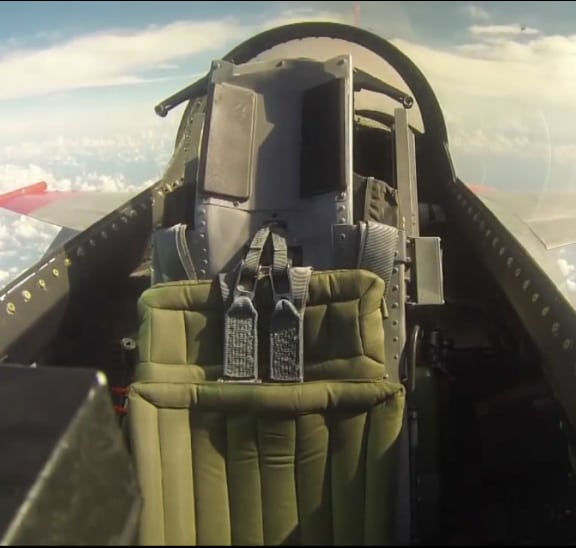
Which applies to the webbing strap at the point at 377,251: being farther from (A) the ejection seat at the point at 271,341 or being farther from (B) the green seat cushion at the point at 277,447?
(B) the green seat cushion at the point at 277,447

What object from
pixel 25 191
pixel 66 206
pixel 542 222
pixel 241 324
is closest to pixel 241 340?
pixel 241 324

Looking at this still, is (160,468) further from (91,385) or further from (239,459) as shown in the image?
(91,385)

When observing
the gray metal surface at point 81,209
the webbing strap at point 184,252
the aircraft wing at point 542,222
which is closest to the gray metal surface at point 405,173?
the aircraft wing at point 542,222

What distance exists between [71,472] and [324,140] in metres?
1.11

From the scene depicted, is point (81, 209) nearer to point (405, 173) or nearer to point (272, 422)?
point (405, 173)

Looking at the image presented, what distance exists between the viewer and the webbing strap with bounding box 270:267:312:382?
137 centimetres

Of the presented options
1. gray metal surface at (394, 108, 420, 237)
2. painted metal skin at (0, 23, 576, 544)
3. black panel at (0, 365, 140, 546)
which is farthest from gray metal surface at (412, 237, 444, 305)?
black panel at (0, 365, 140, 546)

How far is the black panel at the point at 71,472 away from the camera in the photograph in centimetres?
67

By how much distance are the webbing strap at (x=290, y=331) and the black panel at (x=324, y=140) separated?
282 millimetres

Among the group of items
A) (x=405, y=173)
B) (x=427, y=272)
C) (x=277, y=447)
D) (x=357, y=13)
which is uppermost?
(x=357, y=13)

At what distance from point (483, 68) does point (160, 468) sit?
3.33 feet

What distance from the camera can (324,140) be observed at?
1670 millimetres

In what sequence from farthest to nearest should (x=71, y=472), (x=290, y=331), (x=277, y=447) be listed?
(x=290, y=331)
(x=277, y=447)
(x=71, y=472)

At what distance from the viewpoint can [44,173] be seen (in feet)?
5.90
